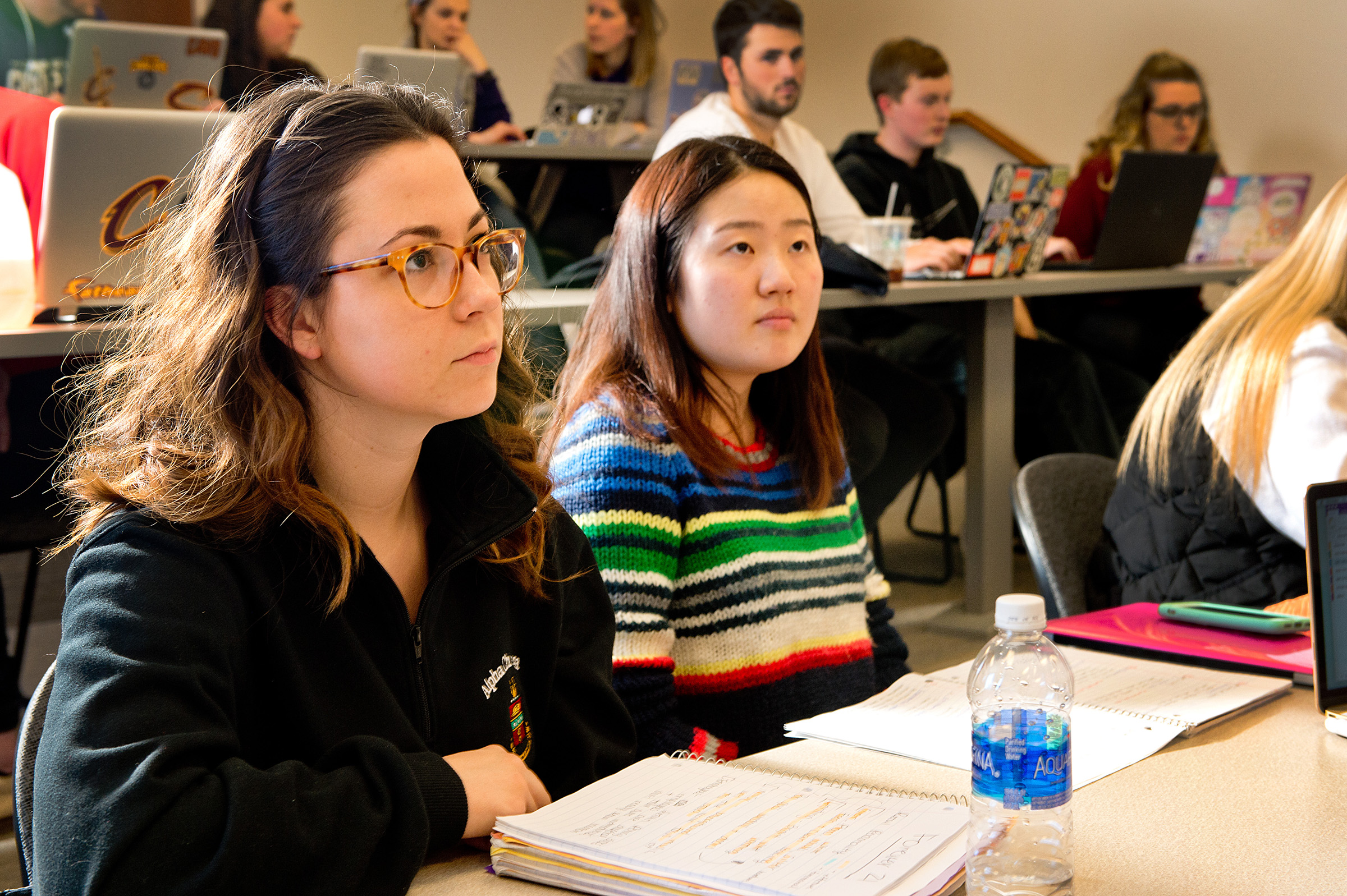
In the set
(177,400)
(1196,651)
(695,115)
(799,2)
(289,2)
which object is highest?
(799,2)

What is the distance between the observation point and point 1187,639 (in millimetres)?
1281

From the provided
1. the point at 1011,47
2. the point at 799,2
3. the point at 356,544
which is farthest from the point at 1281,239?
the point at 356,544

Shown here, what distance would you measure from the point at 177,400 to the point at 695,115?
2469 millimetres

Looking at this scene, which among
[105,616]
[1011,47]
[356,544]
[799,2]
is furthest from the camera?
[799,2]

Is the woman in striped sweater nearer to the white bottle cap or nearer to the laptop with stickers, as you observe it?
the white bottle cap

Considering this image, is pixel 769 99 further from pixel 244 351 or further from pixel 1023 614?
pixel 1023 614

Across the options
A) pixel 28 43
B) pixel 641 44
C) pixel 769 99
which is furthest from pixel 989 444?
pixel 28 43

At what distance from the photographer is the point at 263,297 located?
3.03 ft

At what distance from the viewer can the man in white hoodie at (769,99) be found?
3219mm

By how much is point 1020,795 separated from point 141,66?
2963mm

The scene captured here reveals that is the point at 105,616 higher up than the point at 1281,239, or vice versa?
the point at 1281,239

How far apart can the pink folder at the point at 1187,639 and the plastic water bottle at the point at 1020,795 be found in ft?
1.55

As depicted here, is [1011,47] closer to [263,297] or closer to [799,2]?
[799,2]

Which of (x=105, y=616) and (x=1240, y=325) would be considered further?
(x=1240, y=325)
